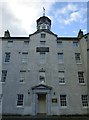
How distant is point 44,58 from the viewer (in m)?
24.6

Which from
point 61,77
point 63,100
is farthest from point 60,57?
point 63,100

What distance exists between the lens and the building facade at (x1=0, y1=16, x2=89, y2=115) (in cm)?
2139

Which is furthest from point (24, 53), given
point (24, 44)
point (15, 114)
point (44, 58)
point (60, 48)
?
point (15, 114)

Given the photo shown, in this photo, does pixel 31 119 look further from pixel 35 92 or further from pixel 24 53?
pixel 24 53

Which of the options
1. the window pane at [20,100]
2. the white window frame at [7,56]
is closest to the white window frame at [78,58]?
the window pane at [20,100]

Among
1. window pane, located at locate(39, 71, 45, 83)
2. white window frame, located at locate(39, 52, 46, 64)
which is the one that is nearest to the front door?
window pane, located at locate(39, 71, 45, 83)

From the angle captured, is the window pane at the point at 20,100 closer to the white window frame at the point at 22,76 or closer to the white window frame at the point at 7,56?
the white window frame at the point at 22,76

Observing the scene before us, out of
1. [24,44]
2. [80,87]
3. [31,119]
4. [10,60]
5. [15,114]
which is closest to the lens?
[31,119]

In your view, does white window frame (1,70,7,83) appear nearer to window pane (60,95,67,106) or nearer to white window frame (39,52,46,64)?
white window frame (39,52,46,64)

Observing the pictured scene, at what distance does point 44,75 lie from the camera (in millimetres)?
23188

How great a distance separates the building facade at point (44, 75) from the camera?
842 inches

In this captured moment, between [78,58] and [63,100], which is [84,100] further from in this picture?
[78,58]

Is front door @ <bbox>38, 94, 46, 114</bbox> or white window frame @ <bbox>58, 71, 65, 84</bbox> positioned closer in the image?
front door @ <bbox>38, 94, 46, 114</bbox>

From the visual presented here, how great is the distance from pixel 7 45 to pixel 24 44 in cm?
274
